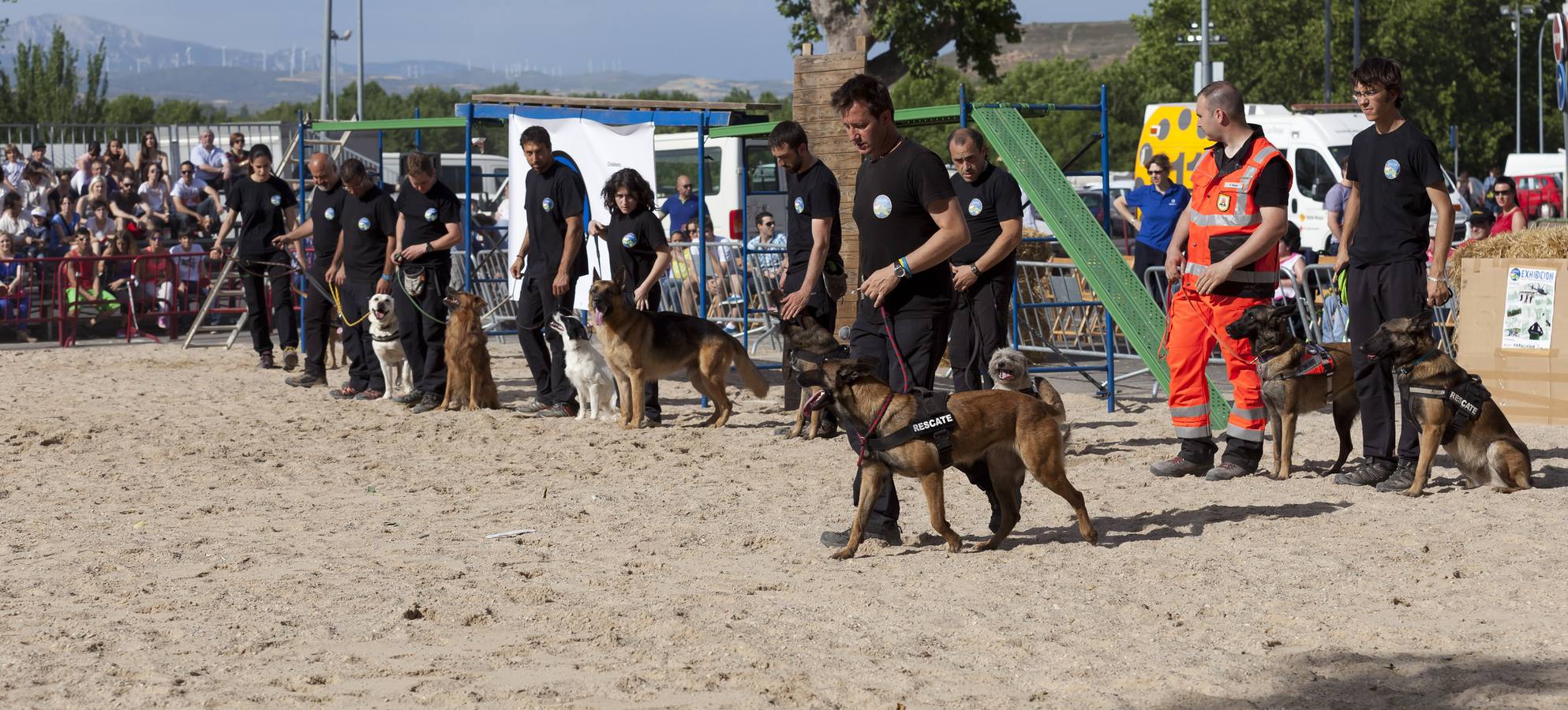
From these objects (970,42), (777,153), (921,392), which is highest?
(970,42)

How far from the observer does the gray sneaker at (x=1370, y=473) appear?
7508 millimetres

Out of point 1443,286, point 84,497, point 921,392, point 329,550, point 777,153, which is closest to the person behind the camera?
point 921,392

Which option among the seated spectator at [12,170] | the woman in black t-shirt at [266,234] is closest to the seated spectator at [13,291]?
the seated spectator at [12,170]

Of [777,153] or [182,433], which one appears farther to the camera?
[182,433]

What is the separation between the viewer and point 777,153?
8641 mm

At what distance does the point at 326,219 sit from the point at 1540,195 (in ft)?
100

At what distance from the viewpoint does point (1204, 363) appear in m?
7.41

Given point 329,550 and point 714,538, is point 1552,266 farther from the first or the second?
point 329,550

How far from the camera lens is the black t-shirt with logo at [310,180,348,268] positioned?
38.3 feet

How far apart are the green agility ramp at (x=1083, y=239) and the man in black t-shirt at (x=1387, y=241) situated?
1515 mm

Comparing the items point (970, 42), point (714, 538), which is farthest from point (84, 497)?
point (970, 42)

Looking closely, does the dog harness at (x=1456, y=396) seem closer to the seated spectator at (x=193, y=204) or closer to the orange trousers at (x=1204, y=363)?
the orange trousers at (x=1204, y=363)

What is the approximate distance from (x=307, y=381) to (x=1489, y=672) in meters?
10.2

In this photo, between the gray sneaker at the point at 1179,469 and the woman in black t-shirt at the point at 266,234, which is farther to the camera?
the woman in black t-shirt at the point at 266,234
